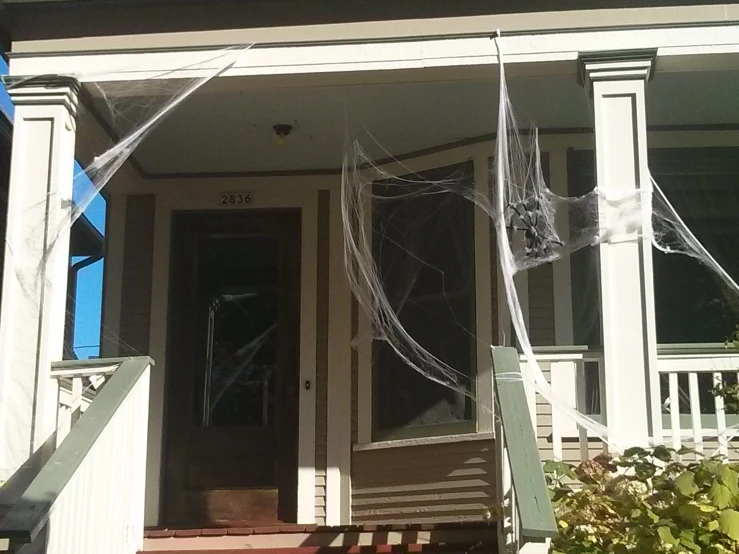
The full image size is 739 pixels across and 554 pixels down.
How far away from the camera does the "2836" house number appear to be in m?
6.88

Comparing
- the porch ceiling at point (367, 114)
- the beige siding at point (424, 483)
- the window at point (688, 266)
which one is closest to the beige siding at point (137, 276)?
the porch ceiling at point (367, 114)

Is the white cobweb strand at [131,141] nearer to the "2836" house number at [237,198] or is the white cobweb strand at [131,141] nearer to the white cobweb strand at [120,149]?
the white cobweb strand at [120,149]

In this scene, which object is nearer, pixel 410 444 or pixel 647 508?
pixel 647 508

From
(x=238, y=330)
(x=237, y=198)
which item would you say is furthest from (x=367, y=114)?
(x=238, y=330)

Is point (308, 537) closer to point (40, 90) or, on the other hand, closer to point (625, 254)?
point (625, 254)

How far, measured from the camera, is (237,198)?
22.6 ft

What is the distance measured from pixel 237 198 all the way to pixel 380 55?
223 centimetres

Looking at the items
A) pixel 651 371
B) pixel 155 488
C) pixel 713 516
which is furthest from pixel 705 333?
pixel 155 488

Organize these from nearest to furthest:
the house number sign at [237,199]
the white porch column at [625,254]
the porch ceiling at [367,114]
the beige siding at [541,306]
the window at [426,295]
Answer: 1. the white porch column at [625,254]
2. the porch ceiling at [367,114]
3. the beige siding at [541,306]
4. the window at [426,295]
5. the house number sign at [237,199]

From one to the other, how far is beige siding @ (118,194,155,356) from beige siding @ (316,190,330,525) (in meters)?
1.27

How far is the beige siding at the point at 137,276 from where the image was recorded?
264 inches

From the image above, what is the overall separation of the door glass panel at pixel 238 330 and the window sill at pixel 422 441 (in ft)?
2.56

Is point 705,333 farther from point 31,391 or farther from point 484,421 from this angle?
point 31,391

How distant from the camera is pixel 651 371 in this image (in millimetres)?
4492
